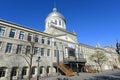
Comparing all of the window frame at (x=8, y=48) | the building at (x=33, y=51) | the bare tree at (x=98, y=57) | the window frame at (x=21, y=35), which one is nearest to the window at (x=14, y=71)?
the building at (x=33, y=51)

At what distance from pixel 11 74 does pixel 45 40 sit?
1135 cm

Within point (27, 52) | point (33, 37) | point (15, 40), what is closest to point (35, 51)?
point (27, 52)

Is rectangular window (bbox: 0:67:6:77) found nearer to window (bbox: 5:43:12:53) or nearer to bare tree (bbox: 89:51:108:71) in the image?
window (bbox: 5:43:12:53)

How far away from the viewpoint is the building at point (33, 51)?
18.8m

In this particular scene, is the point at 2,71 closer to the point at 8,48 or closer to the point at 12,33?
the point at 8,48

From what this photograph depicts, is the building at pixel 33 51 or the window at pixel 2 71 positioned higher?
the building at pixel 33 51

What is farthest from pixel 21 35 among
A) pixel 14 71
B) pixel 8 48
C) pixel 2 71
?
pixel 2 71

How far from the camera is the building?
1881 cm

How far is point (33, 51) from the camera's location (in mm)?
22984

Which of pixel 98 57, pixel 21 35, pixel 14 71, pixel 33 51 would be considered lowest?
pixel 14 71

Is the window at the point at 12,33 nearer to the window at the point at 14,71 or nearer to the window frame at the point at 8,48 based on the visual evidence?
the window frame at the point at 8,48

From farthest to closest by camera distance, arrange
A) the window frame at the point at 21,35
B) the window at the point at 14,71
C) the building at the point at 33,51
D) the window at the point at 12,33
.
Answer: the window frame at the point at 21,35 < the window at the point at 12,33 < the window at the point at 14,71 < the building at the point at 33,51

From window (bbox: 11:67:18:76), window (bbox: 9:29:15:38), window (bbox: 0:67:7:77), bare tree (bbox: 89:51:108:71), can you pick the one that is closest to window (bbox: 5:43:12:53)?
window (bbox: 9:29:15:38)

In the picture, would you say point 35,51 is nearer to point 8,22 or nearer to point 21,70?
point 21,70
